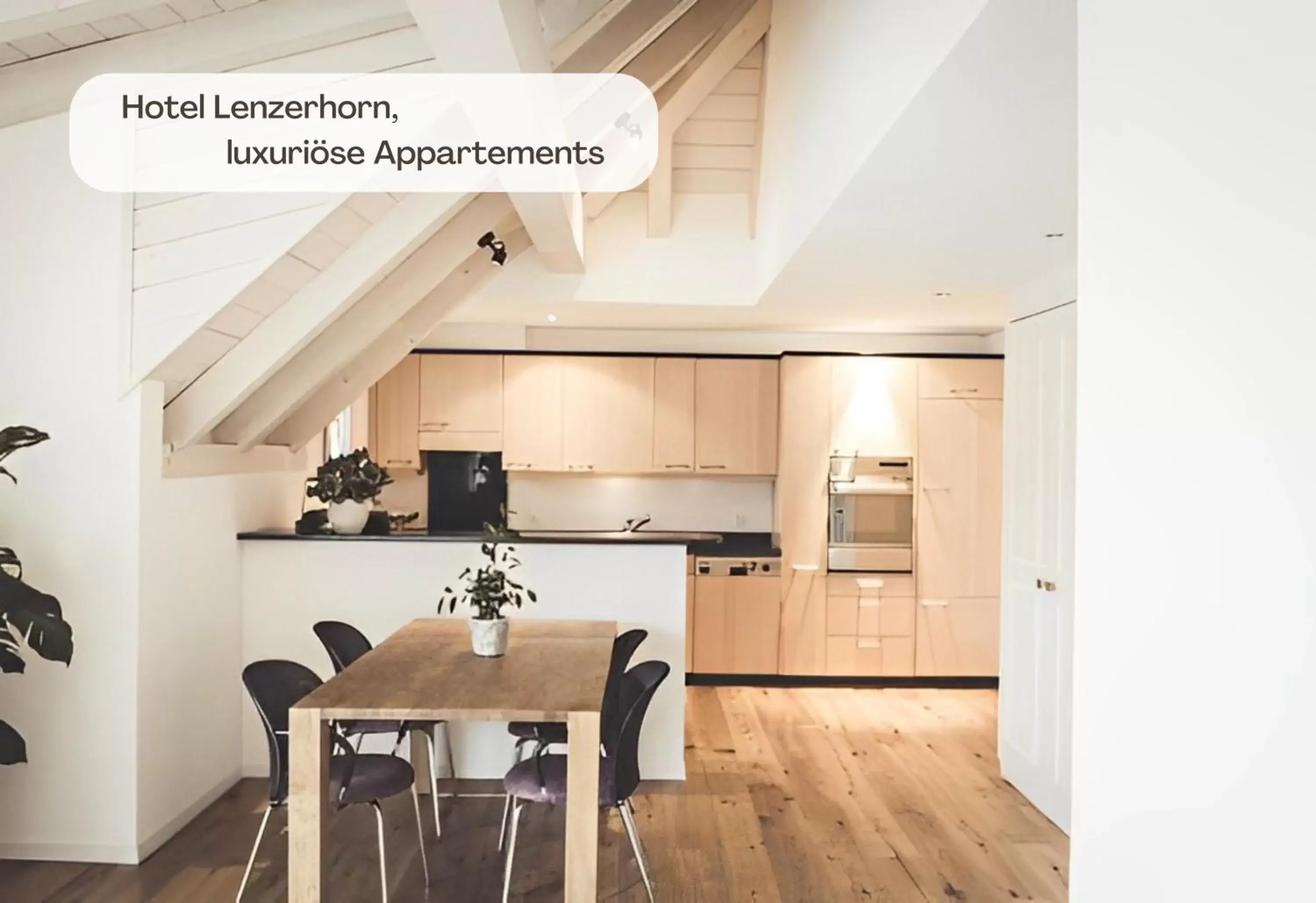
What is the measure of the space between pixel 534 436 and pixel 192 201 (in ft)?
12.0

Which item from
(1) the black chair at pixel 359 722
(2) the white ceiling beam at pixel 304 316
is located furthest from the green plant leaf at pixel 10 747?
(2) the white ceiling beam at pixel 304 316

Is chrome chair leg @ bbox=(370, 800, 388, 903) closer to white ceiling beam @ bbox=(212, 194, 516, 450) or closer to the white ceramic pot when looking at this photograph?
the white ceramic pot

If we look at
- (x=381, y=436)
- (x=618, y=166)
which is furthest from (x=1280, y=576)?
(x=381, y=436)

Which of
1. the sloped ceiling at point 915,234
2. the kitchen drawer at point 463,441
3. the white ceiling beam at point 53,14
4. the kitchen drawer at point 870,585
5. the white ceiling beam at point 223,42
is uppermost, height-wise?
the white ceiling beam at point 223,42

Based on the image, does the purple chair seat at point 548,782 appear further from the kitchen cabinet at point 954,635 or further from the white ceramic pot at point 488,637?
the kitchen cabinet at point 954,635

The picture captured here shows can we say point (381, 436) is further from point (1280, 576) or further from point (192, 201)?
point (1280, 576)

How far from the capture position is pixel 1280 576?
0.86 meters

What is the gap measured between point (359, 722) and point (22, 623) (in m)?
1.28

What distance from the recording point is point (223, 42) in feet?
9.77

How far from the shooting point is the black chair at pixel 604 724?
11.1 ft

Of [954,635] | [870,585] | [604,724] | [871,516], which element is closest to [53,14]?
[604,724]

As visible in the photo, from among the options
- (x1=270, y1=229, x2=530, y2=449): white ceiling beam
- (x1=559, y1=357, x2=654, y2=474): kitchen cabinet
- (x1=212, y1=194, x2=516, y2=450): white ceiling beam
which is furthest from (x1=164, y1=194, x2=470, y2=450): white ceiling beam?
(x1=559, y1=357, x2=654, y2=474): kitchen cabinet

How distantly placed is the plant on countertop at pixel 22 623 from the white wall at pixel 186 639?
1.67 feet

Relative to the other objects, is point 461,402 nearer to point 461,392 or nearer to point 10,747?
point 461,392
